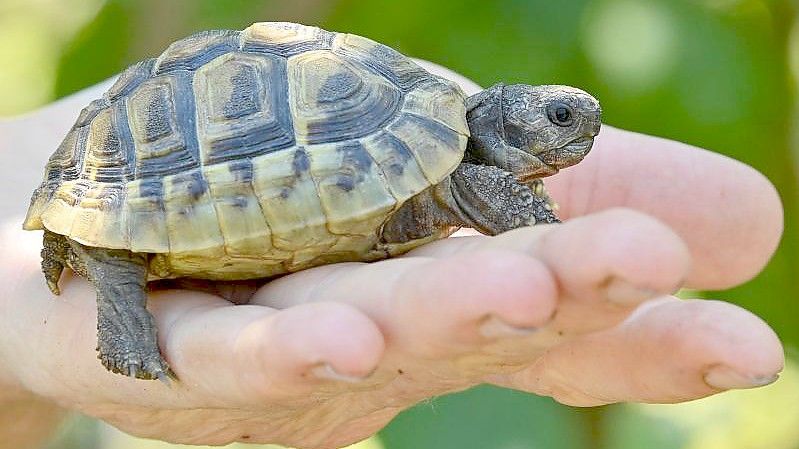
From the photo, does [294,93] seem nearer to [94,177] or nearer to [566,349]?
[94,177]

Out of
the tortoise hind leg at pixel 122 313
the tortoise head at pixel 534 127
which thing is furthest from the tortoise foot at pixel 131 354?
the tortoise head at pixel 534 127

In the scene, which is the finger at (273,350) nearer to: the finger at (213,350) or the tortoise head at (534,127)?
the finger at (213,350)

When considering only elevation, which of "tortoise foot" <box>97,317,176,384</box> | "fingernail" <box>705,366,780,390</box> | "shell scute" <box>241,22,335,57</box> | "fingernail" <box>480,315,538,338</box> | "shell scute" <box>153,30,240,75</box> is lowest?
"tortoise foot" <box>97,317,176,384</box>

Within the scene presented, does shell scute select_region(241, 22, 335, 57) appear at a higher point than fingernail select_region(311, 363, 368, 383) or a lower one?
higher

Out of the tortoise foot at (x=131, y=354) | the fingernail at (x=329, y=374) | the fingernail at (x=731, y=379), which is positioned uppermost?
the fingernail at (x=329, y=374)

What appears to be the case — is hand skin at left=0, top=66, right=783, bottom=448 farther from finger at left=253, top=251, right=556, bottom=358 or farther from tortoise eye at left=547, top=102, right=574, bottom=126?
tortoise eye at left=547, top=102, right=574, bottom=126

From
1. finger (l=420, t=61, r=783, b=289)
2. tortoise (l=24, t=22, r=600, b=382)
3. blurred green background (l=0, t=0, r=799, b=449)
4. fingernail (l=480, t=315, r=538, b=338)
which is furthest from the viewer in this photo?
blurred green background (l=0, t=0, r=799, b=449)

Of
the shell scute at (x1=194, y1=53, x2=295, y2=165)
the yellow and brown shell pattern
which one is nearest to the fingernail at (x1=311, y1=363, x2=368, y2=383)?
the yellow and brown shell pattern
